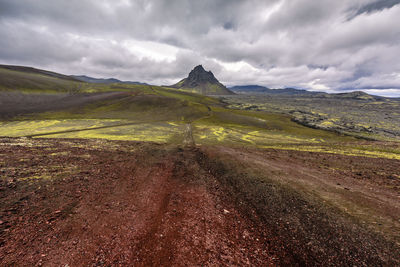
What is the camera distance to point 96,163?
20.7 metres

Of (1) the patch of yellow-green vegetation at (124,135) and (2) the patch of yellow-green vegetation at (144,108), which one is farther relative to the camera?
(2) the patch of yellow-green vegetation at (144,108)

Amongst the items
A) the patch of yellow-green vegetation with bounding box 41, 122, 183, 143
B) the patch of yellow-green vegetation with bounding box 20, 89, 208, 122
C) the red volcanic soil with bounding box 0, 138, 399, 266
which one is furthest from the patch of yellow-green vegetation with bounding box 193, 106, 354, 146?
the patch of yellow-green vegetation with bounding box 20, 89, 208, 122

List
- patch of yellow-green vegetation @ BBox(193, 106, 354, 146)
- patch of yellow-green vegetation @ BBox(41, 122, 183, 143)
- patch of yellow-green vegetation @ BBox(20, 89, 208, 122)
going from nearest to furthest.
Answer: patch of yellow-green vegetation @ BBox(41, 122, 183, 143) → patch of yellow-green vegetation @ BBox(193, 106, 354, 146) → patch of yellow-green vegetation @ BBox(20, 89, 208, 122)

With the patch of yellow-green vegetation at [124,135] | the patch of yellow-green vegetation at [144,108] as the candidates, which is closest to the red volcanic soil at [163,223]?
the patch of yellow-green vegetation at [124,135]

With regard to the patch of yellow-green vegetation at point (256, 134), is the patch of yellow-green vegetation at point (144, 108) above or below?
above

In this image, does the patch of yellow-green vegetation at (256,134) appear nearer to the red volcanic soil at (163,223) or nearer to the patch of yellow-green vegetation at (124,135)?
the patch of yellow-green vegetation at (124,135)

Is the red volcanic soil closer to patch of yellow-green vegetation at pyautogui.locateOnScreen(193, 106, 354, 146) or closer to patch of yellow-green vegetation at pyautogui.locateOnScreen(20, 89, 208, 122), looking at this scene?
patch of yellow-green vegetation at pyautogui.locateOnScreen(193, 106, 354, 146)

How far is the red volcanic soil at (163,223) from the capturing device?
852 cm

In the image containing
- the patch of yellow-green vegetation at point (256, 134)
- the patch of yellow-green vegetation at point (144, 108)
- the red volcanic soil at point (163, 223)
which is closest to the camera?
the red volcanic soil at point (163, 223)

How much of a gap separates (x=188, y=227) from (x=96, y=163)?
16.9 meters

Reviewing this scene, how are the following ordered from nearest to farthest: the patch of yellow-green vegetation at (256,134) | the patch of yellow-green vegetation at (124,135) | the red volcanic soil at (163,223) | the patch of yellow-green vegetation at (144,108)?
1. the red volcanic soil at (163,223)
2. the patch of yellow-green vegetation at (124,135)
3. the patch of yellow-green vegetation at (256,134)
4. the patch of yellow-green vegetation at (144,108)

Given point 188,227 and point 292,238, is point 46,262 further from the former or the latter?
point 292,238

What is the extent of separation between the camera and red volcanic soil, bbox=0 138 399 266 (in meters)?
8.52

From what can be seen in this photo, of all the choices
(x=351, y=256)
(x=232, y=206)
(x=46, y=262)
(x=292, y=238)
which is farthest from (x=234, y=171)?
(x=46, y=262)
